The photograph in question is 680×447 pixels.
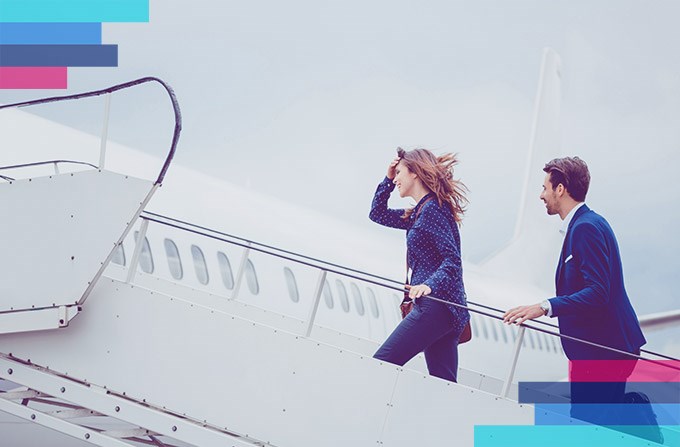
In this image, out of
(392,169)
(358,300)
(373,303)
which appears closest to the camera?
(392,169)

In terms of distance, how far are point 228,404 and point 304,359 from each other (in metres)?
0.39

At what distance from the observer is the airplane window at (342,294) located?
32.3 feet

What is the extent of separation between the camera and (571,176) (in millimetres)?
4121

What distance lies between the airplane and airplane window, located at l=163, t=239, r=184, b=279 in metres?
0.01

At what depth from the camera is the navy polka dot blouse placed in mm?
4035

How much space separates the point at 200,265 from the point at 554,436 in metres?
4.51

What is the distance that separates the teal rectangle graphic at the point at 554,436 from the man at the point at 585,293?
0.51 ft

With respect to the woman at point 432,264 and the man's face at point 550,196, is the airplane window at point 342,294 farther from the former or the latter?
the man's face at point 550,196

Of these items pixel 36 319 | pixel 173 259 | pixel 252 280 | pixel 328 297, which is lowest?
pixel 36 319

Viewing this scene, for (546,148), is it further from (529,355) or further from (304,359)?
(304,359)

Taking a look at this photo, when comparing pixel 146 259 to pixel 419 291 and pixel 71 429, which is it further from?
pixel 419 291

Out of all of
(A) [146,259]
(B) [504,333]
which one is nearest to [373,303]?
(A) [146,259]

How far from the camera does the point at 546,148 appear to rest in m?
21.0

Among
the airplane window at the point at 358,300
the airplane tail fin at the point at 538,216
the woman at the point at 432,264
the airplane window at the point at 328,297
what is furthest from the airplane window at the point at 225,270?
the airplane tail fin at the point at 538,216
